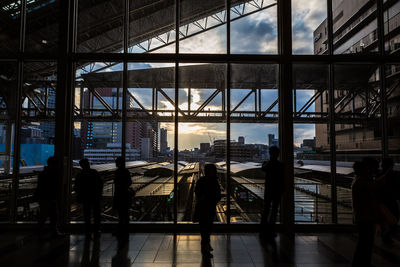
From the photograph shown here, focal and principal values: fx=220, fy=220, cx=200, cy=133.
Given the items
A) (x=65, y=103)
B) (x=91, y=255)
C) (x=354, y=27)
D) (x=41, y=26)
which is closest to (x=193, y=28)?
(x=65, y=103)

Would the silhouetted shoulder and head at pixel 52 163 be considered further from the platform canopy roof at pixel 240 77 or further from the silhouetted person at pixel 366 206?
the silhouetted person at pixel 366 206

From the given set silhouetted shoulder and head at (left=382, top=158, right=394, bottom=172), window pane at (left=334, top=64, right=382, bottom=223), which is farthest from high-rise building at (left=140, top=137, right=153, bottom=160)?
silhouetted shoulder and head at (left=382, top=158, right=394, bottom=172)

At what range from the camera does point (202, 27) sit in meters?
5.32

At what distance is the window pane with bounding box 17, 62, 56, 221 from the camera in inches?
185

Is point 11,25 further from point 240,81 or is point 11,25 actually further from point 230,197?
point 230,197

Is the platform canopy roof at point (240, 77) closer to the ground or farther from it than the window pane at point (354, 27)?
closer to the ground

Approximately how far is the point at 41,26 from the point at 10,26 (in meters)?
0.61

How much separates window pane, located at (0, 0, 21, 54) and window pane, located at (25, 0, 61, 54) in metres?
0.18

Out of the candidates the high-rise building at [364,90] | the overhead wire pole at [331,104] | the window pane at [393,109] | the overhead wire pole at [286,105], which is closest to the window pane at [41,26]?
the overhead wire pole at [286,105]

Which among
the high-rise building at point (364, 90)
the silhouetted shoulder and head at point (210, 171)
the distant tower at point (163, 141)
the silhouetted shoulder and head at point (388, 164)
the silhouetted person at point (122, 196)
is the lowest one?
the silhouetted person at point (122, 196)

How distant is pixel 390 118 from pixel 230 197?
393cm

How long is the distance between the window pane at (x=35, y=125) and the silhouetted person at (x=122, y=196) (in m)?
1.81

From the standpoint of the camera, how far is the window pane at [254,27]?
488 cm

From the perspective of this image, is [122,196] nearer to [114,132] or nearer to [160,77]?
[114,132]
